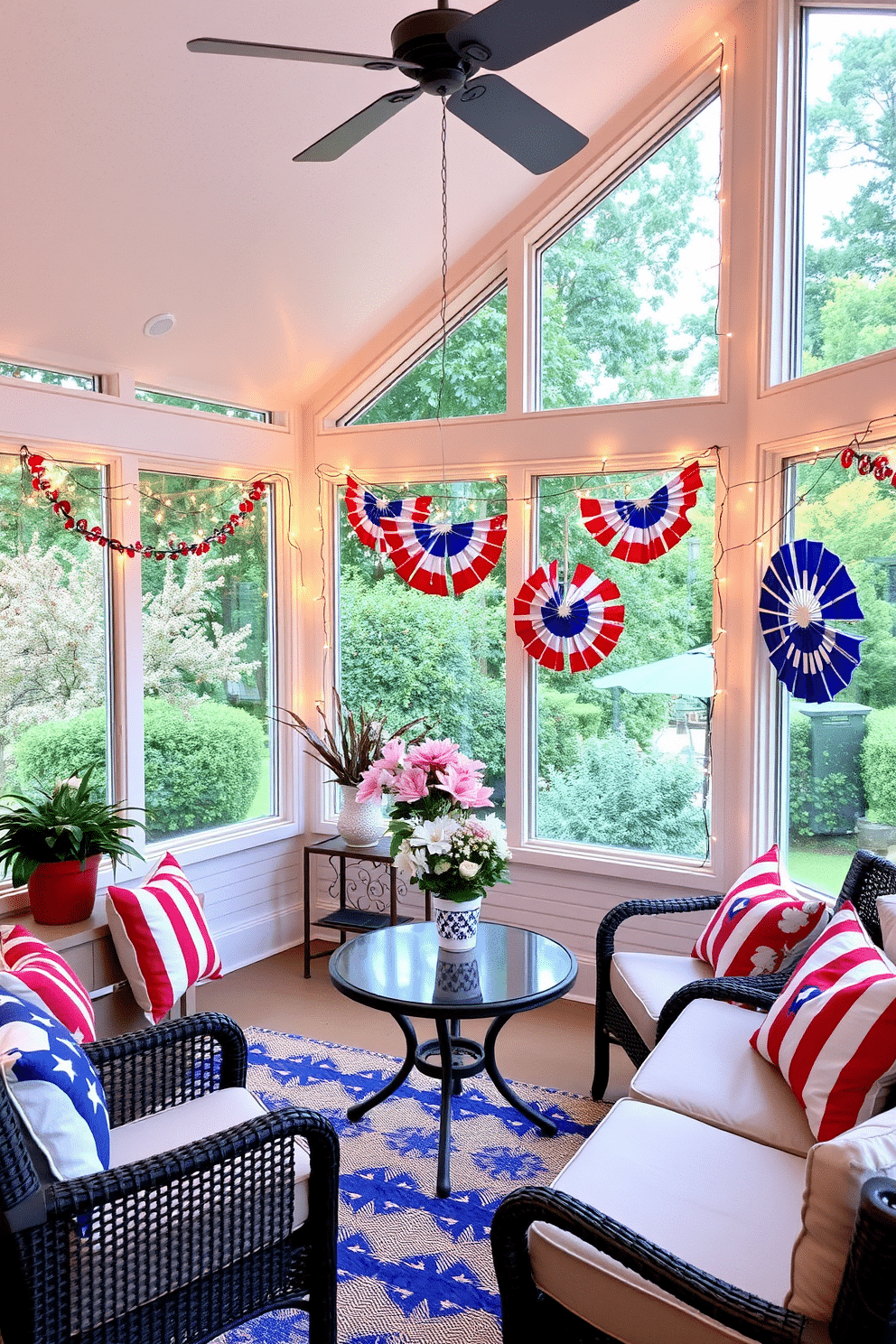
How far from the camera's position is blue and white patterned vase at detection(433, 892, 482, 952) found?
120 inches

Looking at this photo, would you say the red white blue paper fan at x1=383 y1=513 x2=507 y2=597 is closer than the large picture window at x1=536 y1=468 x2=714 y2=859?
No

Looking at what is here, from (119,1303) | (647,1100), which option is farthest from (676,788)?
(119,1303)

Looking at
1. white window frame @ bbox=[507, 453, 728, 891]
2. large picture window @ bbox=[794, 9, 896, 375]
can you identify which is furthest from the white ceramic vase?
large picture window @ bbox=[794, 9, 896, 375]

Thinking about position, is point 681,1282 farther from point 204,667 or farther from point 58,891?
point 204,667

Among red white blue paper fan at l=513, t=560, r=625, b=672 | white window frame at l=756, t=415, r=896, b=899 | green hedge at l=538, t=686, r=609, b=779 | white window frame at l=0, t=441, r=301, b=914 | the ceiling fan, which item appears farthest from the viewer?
green hedge at l=538, t=686, r=609, b=779

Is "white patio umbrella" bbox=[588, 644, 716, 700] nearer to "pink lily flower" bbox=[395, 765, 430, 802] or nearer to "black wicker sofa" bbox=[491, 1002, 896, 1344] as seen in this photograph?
"pink lily flower" bbox=[395, 765, 430, 802]

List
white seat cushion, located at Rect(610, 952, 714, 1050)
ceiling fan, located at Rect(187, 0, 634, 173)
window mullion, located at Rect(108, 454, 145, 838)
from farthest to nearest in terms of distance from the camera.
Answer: window mullion, located at Rect(108, 454, 145, 838) < white seat cushion, located at Rect(610, 952, 714, 1050) < ceiling fan, located at Rect(187, 0, 634, 173)

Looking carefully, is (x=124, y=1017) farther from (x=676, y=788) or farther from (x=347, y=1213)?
(x=676, y=788)

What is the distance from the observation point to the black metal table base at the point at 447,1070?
2.92 m

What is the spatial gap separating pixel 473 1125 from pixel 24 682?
7.48 ft

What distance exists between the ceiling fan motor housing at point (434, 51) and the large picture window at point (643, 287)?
2.15m

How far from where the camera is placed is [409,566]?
4648mm

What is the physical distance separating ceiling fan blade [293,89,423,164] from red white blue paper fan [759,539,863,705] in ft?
6.56

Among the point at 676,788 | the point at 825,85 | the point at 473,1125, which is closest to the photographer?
the point at 473,1125
